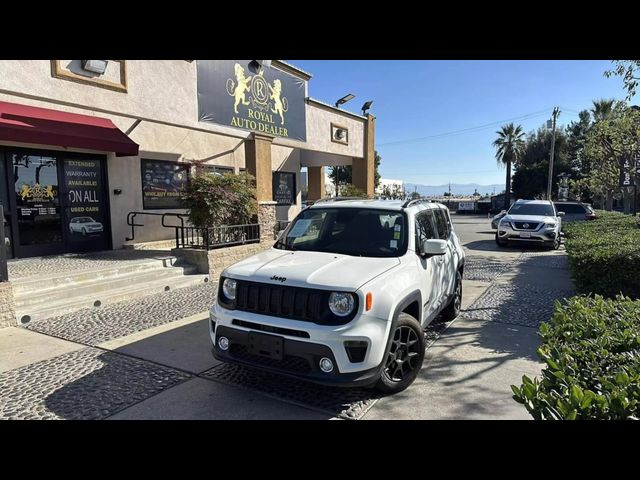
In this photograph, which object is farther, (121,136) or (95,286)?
(121,136)

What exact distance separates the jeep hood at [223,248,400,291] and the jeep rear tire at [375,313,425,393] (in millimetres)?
523

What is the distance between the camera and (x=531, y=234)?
13.5 m

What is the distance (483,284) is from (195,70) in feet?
28.9

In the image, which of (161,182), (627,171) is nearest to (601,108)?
(627,171)

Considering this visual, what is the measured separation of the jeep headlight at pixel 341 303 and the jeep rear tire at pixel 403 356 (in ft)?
1.56

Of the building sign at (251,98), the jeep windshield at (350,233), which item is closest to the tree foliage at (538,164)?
the building sign at (251,98)

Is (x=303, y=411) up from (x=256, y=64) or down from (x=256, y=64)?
down

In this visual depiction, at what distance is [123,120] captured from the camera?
387 inches

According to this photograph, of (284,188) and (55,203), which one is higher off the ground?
(284,188)

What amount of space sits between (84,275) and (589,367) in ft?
23.4

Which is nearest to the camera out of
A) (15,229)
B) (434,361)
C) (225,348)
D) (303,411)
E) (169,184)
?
(303,411)

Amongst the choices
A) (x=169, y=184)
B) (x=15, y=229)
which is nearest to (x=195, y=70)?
(x=169, y=184)

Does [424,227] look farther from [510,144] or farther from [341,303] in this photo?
[510,144]
